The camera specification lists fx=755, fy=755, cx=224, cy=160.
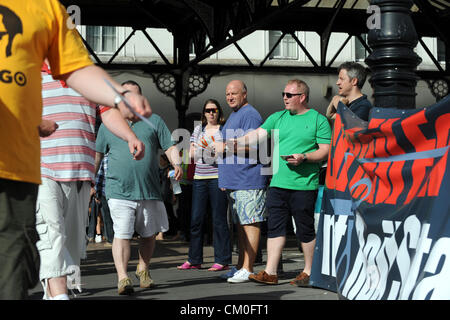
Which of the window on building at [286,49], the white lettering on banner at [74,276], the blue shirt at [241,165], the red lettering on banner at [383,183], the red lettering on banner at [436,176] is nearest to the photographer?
the red lettering on banner at [436,176]

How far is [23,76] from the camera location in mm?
2941

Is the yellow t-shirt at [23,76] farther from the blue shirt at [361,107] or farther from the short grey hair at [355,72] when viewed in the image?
the short grey hair at [355,72]

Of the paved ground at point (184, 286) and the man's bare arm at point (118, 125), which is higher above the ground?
the man's bare arm at point (118, 125)

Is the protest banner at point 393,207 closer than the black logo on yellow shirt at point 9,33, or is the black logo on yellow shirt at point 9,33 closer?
the black logo on yellow shirt at point 9,33

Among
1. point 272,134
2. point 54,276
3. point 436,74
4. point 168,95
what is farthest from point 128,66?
point 54,276

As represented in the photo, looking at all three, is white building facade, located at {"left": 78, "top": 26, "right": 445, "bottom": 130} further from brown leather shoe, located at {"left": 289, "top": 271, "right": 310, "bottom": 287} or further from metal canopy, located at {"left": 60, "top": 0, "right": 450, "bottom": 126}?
brown leather shoe, located at {"left": 289, "top": 271, "right": 310, "bottom": 287}

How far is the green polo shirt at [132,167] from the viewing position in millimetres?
6848

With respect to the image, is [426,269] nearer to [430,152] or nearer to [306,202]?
[430,152]

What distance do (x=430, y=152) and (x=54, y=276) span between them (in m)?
2.53

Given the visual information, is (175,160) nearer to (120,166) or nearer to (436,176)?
(120,166)

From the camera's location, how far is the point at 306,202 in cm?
717

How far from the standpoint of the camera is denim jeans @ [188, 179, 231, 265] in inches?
347

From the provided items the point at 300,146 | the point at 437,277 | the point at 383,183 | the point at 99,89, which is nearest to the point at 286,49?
the point at 300,146

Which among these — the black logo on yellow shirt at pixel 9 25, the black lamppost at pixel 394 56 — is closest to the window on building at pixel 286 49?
the black lamppost at pixel 394 56
